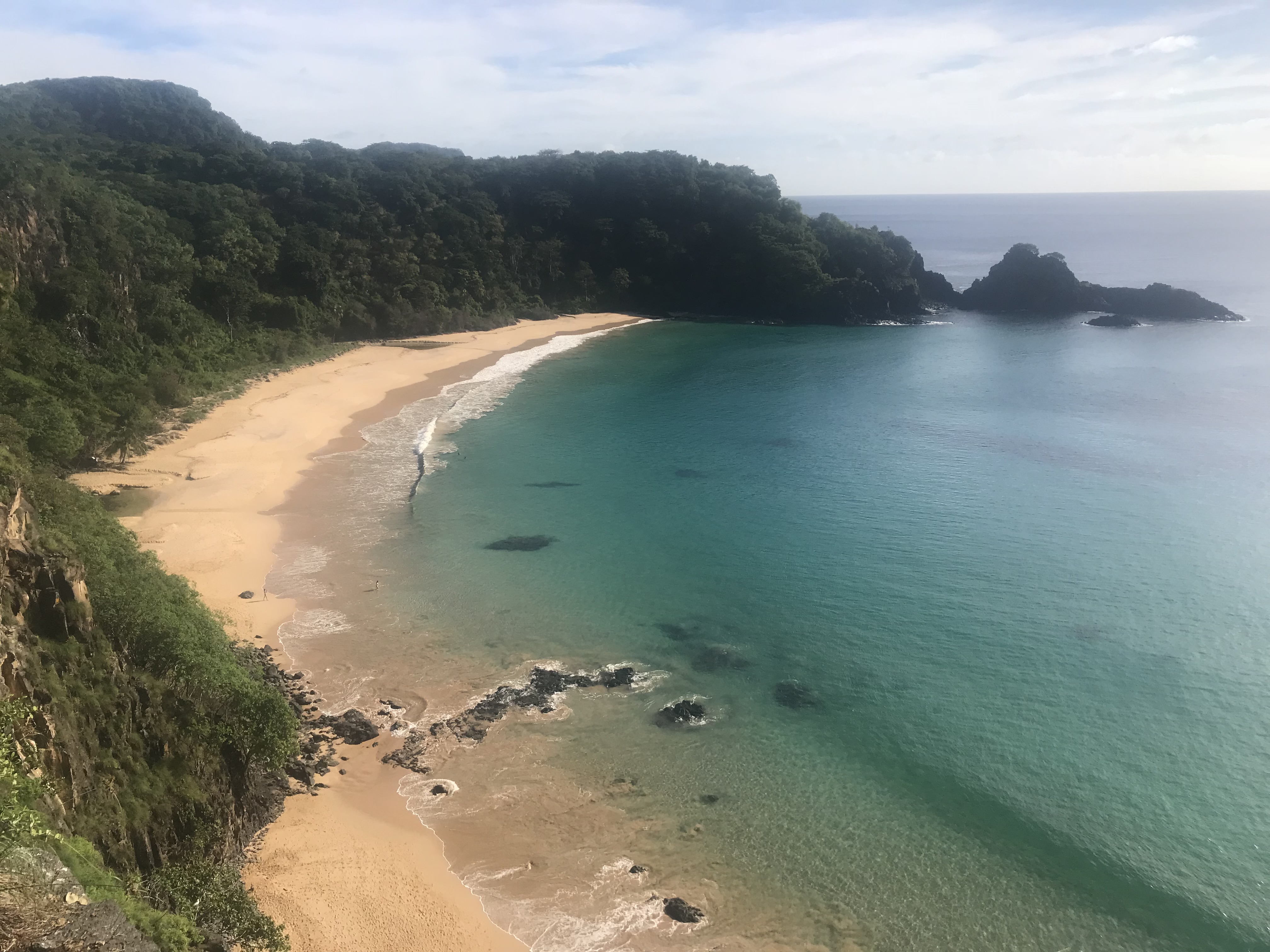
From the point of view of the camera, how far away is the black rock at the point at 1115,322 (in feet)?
311

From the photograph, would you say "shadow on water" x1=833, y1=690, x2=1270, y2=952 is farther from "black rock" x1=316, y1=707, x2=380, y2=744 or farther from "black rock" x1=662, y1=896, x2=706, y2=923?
"black rock" x1=316, y1=707, x2=380, y2=744

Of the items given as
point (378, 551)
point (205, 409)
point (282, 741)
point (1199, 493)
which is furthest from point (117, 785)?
point (1199, 493)

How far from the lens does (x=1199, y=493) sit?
41156 millimetres

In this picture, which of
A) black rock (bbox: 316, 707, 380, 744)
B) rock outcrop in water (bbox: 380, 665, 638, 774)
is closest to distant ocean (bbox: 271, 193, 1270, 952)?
rock outcrop in water (bbox: 380, 665, 638, 774)

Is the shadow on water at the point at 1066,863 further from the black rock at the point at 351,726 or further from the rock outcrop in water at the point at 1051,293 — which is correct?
the rock outcrop in water at the point at 1051,293

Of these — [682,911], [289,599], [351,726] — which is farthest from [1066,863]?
[289,599]

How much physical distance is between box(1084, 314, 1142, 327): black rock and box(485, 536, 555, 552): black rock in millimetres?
84242

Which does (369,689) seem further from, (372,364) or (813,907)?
(372,364)

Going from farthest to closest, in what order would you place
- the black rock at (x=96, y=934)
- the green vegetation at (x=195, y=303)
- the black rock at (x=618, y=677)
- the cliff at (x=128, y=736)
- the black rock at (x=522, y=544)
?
the black rock at (x=522, y=544) → the black rock at (x=618, y=677) → the green vegetation at (x=195, y=303) → the cliff at (x=128, y=736) → the black rock at (x=96, y=934)

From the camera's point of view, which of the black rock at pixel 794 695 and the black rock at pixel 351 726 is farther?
the black rock at pixel 794 695

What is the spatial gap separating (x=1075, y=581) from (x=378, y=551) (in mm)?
27310

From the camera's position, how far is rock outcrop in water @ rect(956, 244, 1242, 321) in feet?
330

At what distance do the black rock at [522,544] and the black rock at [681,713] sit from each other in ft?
39.4

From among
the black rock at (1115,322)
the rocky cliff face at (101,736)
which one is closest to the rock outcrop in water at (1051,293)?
the black rock at (1115,322)
